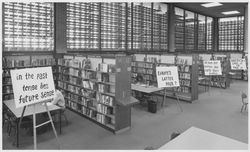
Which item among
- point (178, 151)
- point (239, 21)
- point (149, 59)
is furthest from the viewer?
point (239, 21)

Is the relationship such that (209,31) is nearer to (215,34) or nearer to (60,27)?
(215,34)

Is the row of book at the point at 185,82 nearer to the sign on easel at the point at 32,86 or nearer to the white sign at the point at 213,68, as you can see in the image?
the white sign at the point at 213,68

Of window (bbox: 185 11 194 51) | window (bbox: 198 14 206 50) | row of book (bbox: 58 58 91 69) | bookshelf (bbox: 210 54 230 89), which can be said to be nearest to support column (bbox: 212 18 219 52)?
window (bbox: 198 14 206 50)

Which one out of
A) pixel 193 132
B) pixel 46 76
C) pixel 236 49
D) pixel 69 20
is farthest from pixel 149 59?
pixel 236 49

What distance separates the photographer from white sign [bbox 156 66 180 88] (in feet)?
20.2

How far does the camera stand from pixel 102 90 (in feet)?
17.7

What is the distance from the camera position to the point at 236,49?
16.3m

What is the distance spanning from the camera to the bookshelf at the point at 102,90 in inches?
200

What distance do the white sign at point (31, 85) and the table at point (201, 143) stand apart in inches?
96.0

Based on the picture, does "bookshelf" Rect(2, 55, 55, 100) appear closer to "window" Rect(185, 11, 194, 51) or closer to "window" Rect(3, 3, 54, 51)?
"window" Rect(3, 3, 54, 51)

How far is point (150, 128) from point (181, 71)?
3.61 meters

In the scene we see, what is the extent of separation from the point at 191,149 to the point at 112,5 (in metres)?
8.50

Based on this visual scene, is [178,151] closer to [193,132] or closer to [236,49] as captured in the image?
[193,132]

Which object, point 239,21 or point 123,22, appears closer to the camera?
point 123,22
